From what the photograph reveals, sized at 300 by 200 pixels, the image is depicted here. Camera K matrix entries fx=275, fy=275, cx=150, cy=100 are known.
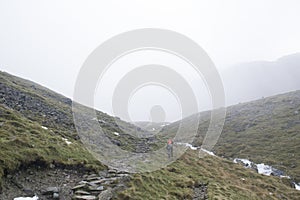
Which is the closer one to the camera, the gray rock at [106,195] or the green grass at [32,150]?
the gray rock at [106,195]

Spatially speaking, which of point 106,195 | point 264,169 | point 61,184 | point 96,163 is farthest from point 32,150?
point 264,169

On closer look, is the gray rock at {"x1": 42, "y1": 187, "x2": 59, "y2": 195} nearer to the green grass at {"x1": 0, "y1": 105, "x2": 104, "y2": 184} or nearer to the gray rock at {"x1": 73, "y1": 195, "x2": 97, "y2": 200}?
the gray rock at {"x1": 73, "y1": 195, "x2": 97, "y2": 200}

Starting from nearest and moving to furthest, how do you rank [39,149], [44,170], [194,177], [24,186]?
[24,186]
[44,170]
[39,149]
[194,177]

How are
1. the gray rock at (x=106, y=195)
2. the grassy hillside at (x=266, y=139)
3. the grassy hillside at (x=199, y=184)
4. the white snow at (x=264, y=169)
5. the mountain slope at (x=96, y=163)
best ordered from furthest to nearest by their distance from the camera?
the grassy hillside at (x=266, y=139) → the white snow at (x=264, y=169) → the grassy hillside at (x=199, y=184) → the mountain slope at (x=96, y=163) → the gray rock at (x=106, y=195)

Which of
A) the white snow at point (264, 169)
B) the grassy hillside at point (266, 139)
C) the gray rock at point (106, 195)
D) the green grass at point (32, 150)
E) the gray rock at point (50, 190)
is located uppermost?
the grassy hillside at point (266, 139)

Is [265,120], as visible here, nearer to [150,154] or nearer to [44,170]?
[150,154]

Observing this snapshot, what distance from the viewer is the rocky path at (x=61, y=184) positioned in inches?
533

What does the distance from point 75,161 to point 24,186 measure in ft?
14.2

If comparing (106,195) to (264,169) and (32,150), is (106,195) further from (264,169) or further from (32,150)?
(264,169)

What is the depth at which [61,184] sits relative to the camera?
1496 cm

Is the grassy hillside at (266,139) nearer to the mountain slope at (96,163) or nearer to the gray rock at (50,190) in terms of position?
the mountain slope at (96,163)

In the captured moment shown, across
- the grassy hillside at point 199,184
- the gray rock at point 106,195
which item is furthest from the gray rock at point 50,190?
the grassy hillside at point 199,184

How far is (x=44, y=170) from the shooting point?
16000 millimetres

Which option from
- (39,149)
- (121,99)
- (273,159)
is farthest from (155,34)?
(273,159)
